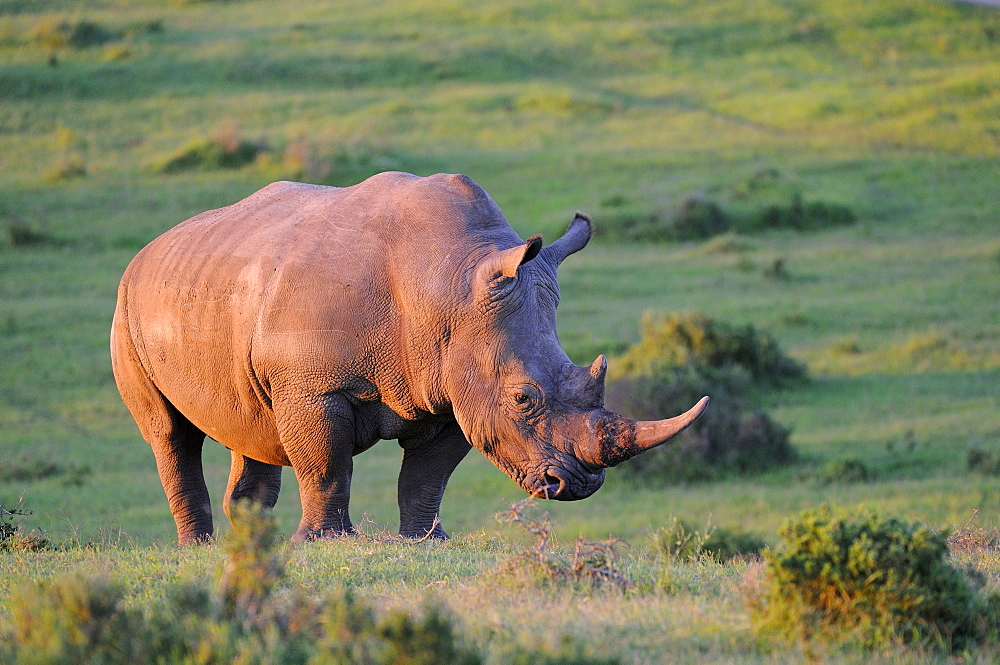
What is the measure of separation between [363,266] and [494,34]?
129 ft

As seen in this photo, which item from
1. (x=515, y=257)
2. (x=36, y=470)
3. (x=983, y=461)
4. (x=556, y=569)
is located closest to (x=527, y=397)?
(x=515, y=257)

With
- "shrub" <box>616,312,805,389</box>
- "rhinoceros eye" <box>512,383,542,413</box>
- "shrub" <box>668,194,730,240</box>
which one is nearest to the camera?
"rhinoceros eye" <box>512,383,542,413</box>

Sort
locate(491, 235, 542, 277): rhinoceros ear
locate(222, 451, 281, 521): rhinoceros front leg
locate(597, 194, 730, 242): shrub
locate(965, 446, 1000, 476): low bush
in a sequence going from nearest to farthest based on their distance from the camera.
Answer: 1. locate(491, 235, 542, 277): rhinoceros ear
2. locate(222, 451, 281, 521): rhinoceros front leg
3. locate(965, 446, 1000, 476): low bush
4. locate(597, 194, 730, 242): shrub

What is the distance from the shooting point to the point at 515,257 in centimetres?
682

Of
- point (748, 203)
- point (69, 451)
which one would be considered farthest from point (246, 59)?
point (69, 451)

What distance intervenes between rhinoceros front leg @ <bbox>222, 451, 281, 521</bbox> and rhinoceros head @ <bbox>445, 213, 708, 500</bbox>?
7.95ft

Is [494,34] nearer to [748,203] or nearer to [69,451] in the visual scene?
[748,203]

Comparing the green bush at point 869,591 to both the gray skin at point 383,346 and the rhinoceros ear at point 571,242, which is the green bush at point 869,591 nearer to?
the gray skin at point 383,346

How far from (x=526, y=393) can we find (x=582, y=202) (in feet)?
67.1

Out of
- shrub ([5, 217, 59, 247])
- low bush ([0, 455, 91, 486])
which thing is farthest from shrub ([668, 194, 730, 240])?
low bush ([0, 455, 91, 486])

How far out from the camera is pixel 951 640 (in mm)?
4914

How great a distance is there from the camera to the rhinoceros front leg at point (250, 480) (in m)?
8.95

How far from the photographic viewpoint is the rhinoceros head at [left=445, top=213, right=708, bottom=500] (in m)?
6.79

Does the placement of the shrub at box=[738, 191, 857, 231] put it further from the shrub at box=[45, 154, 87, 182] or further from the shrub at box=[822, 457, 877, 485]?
the shrub at box=[45, 154, 87, 182]
